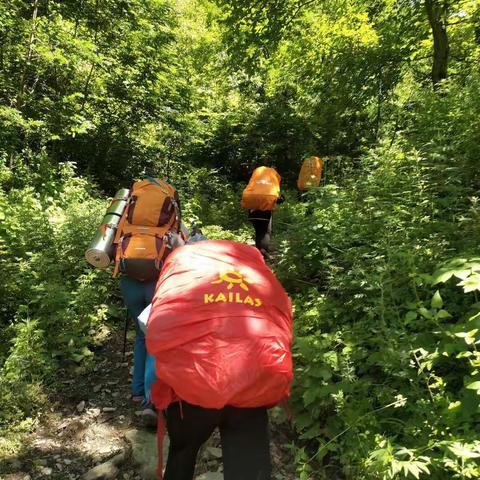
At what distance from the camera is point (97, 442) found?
3.79m

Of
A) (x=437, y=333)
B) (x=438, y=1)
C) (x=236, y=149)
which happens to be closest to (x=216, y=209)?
(x=236, y=149)

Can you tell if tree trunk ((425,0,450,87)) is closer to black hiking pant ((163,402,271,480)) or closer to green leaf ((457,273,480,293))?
green leaf ((457,273,480,293))

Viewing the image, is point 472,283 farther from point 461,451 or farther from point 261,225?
point 261,225

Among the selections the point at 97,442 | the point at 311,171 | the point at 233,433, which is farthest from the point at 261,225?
the point at 233,433

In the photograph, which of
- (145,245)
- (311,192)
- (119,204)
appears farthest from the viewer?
(311,192)

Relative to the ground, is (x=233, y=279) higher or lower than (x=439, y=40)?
lower

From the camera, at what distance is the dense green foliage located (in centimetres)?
289

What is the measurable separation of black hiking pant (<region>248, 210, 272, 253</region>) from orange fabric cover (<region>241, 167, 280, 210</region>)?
17cm

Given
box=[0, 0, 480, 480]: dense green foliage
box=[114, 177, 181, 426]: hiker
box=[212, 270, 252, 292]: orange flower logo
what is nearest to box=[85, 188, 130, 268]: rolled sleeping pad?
box=[114, 177, 181, 426]: hiker

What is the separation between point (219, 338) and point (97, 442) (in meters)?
2.62

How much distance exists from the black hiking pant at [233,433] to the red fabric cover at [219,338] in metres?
0.12

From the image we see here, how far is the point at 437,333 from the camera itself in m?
2.81

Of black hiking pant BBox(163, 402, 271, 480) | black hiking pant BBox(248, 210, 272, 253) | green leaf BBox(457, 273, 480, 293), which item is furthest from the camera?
black hiking pant BBox(248, 210, 272, 253)

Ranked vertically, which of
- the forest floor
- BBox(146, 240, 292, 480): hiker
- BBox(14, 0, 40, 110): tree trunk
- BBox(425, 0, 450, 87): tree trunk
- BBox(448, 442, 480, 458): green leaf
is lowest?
the forest floor
